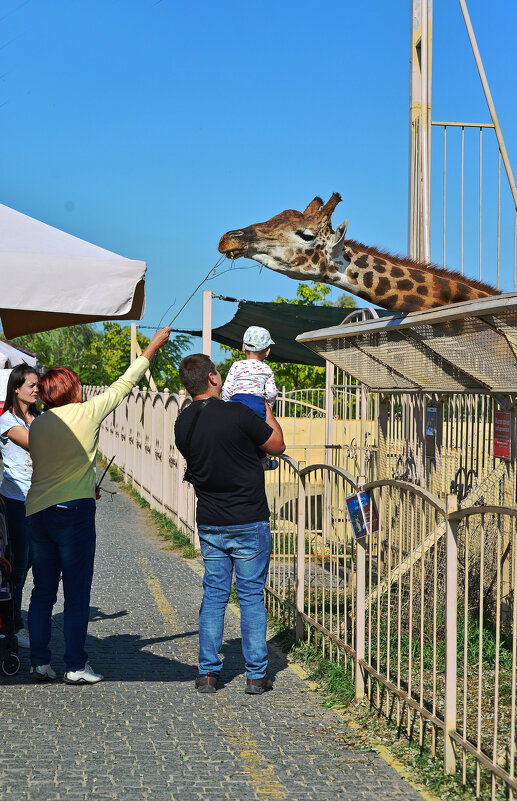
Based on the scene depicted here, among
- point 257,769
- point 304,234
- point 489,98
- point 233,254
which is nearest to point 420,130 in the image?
point 489,98

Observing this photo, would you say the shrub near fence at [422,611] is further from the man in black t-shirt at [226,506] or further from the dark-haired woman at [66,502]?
the dark-haired woman at [66,502]

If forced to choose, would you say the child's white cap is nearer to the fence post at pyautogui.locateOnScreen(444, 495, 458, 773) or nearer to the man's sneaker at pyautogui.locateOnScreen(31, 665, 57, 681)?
the man's sneaker at pyautogui.locateOnScreen(31, 665, 57, 681)

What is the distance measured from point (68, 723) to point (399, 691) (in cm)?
183

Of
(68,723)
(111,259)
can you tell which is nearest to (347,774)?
(68,723)

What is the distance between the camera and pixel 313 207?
732 centimetres

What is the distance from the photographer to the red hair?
5.85 m

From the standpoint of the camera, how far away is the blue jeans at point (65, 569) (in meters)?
5.82

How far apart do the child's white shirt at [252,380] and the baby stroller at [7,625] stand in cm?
192

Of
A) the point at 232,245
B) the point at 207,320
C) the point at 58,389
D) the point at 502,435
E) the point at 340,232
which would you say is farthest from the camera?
the point at 207,320

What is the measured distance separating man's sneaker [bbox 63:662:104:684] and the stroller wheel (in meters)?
0.38

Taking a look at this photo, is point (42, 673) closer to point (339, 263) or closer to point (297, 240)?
point (297, 240)

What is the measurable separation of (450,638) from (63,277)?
9.20 feet

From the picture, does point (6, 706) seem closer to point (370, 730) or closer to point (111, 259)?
point (370, 730)

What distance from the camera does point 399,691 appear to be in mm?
4863
